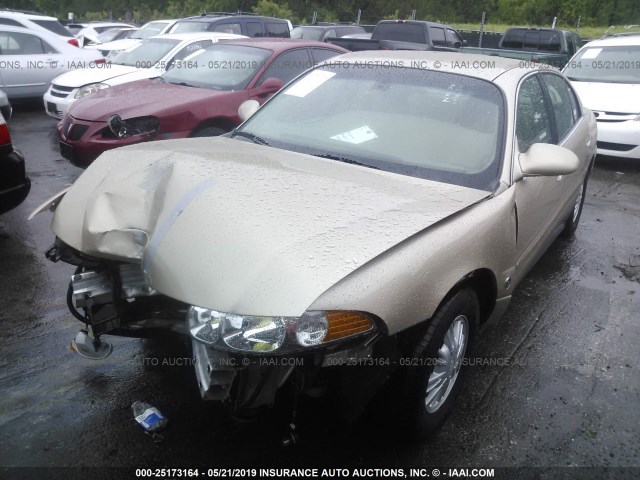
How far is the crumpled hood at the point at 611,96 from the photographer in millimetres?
7488

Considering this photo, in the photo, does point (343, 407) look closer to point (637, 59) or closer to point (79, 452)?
point (79, 452)

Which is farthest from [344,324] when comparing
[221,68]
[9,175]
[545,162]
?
[221,68]

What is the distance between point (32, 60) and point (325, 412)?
10.2 m

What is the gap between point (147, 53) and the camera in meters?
8.82

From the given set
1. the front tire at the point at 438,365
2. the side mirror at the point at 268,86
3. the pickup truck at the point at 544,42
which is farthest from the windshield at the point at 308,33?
the front tire at the point at 438,365

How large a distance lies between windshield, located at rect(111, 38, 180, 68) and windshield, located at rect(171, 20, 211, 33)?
271 centimetres

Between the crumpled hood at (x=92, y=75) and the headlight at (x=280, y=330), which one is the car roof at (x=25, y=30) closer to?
the crumpled hood at (x=92, y=75)

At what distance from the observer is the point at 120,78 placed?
311 inches

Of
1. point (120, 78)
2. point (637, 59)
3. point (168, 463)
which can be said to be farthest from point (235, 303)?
point (637, 59)

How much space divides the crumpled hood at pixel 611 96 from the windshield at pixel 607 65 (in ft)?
0.80

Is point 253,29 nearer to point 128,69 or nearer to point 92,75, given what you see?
point 128,69

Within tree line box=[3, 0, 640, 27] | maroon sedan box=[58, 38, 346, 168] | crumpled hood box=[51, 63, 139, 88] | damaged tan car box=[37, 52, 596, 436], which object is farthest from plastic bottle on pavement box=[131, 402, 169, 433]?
tree line box=[3, 0, 640, 27]

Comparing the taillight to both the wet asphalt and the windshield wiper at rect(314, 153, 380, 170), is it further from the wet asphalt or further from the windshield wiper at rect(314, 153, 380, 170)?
the windshield wiper at rect(314, 153, 380, 170)

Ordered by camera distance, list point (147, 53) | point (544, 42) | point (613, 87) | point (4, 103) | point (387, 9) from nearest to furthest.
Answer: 1. point (4, 103)
2. point (613, 87)
3. point (147, 53)
4. point (544, 42)
5. point (387, 9)
